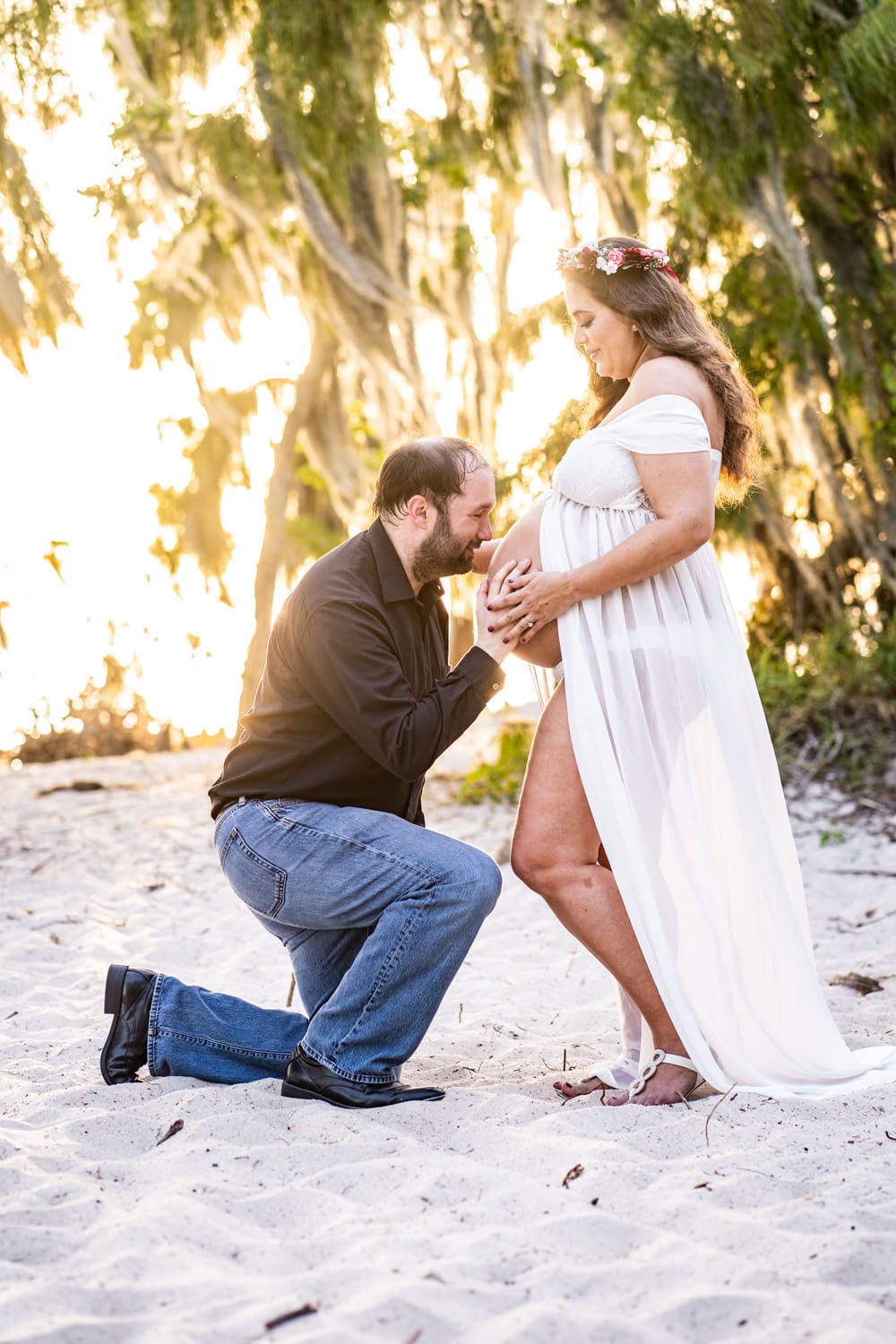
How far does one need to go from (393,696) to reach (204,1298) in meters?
1.20

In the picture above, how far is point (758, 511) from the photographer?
712 centimetres

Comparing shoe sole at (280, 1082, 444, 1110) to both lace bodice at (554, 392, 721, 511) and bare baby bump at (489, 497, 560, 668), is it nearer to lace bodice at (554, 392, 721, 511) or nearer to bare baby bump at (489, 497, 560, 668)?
bare baby bump at (489, 497, 560, 668)

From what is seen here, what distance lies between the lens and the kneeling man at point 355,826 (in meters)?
2.58

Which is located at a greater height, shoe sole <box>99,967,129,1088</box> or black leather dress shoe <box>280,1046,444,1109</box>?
shoe sole <box>99,967,129,1088</box>

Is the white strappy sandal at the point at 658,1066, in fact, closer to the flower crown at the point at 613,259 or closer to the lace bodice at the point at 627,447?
the lace bodice at the point at 627,447

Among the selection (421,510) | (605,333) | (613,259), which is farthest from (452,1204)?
(613,259)

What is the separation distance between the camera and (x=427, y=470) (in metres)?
2.77

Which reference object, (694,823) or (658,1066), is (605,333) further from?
(658,1066)

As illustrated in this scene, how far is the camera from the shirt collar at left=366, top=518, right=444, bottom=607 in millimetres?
2775

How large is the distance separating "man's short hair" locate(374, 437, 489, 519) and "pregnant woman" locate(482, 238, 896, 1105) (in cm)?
21

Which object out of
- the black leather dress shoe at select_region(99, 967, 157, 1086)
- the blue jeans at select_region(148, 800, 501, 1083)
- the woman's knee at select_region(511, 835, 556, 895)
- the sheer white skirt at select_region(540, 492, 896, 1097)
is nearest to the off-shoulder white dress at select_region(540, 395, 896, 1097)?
the sheer white skirt at select_region(540, 492, 896, 1097)

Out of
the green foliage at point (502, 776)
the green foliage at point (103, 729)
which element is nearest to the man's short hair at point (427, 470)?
the green foliage at point (502, 776)

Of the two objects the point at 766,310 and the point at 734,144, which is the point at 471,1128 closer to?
the point at 734,144

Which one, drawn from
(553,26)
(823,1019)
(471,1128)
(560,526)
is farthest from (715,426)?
(553,26)
